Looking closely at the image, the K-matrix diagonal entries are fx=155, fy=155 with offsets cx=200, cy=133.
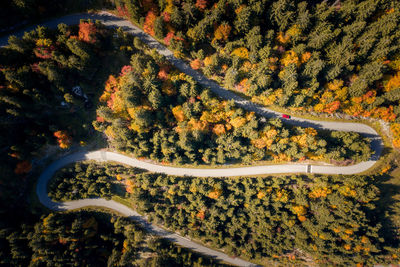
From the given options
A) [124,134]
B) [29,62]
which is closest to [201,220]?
[124,134]

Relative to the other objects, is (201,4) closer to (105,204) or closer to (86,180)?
(86,180)

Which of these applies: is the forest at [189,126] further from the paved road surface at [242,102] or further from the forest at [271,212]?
the forest at [271,212]

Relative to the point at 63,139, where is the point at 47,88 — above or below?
above

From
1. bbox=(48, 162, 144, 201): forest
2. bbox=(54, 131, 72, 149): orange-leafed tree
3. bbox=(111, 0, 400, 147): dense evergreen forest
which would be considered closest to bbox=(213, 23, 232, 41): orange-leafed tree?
bbox=(111, 0, 400, 147): dense evergreen forest

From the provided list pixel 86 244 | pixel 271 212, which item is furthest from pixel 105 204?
pixel 271 212

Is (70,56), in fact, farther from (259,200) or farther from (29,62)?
(259,200)

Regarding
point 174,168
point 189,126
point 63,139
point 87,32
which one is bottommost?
point 174,168

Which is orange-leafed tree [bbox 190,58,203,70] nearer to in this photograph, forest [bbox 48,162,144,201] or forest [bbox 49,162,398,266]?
forest [bbox 49,162,398,266]
